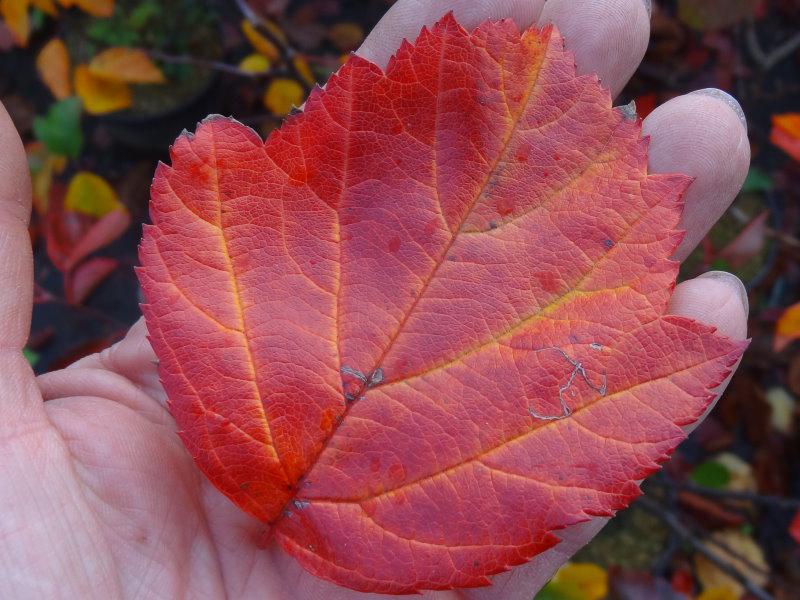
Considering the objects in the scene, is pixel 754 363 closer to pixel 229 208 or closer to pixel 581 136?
pixel 581 136

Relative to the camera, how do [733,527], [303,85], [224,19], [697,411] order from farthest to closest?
[224,19], [733,527], [303,85], [697,411]

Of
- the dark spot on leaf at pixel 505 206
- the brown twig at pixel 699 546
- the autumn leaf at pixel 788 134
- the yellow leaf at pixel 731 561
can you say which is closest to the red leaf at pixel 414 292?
the dark spot on leaf at pixel 505 206

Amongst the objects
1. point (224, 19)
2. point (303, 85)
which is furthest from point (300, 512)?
point (224, 19)

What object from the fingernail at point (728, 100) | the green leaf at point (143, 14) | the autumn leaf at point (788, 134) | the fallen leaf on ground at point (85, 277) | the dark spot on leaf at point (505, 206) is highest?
the autumn leaf at point (788, 134)

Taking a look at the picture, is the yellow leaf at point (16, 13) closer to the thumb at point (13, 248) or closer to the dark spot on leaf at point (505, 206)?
the thumb at point (13, 248)

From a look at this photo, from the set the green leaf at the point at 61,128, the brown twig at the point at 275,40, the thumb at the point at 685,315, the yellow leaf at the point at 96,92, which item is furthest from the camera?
the yellow leaf at the point at 96,92

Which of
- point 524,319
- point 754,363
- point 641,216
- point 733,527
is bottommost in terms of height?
point 733,527

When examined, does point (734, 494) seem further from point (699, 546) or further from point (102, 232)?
point (102, 232)
